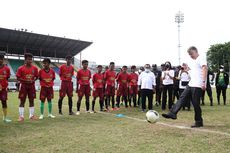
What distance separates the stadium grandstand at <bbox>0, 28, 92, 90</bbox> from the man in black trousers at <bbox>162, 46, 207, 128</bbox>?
4118 centimetres

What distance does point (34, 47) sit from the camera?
5444 cm

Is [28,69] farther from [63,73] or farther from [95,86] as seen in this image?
[95,86]

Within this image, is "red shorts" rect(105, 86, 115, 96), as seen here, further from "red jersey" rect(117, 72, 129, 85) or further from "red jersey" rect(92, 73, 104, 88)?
"red jersey" rect(92, 73, 104, 88)

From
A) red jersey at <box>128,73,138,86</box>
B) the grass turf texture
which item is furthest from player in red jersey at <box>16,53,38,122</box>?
red jersey at <box>128,73,138,86</box>

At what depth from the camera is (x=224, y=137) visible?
553 cm

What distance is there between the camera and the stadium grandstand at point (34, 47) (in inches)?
1917

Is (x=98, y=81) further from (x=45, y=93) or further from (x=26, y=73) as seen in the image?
(x=26, y=73)

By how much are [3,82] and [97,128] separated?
3.80m

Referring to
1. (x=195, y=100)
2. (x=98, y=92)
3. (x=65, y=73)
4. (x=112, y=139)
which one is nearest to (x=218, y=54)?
(x=98, y=92)

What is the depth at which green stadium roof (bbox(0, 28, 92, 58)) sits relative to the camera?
48.8 m

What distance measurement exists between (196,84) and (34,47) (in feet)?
166

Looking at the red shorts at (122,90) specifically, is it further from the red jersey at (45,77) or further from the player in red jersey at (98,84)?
the red jersey at (45,77)

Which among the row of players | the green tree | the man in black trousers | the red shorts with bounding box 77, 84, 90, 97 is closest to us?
the man in black trousers

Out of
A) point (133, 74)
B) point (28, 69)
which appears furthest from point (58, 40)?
point (28, 69)
